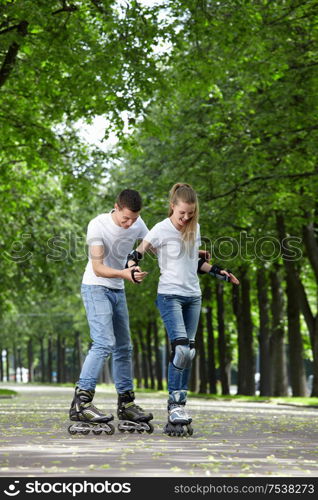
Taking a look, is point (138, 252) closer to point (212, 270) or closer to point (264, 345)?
point (212, 270)

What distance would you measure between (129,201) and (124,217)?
160 millimetres

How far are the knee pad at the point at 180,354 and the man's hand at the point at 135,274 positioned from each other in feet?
2.69

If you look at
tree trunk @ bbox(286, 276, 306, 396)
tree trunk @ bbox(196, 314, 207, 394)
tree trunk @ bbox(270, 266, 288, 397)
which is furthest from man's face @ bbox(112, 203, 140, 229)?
tree trunk @ bbox(196, 314, 207, 394)

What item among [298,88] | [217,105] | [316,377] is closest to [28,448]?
[298,88]

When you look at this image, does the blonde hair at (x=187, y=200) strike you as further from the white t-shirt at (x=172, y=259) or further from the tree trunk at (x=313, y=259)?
the tree trunk at (x=313, y=259)

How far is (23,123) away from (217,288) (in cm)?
1565

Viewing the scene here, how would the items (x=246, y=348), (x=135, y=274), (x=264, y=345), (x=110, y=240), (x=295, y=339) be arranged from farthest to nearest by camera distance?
(x=246, y=348)
(x=264, y=345)
(x=295, y=339)
(x=110, y=240)
(x=135, y=274)

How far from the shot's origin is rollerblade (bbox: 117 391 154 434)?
30.8ft

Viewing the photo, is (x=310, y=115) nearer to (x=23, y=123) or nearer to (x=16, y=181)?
(x=23, y=123)

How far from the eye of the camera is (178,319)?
912cm

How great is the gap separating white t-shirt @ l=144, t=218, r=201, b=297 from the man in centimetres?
30

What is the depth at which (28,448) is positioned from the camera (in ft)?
26.0

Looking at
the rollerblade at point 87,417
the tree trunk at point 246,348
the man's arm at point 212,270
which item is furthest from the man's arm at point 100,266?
the tree trunk at point 246,348

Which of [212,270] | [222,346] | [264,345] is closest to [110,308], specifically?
[212,270]
